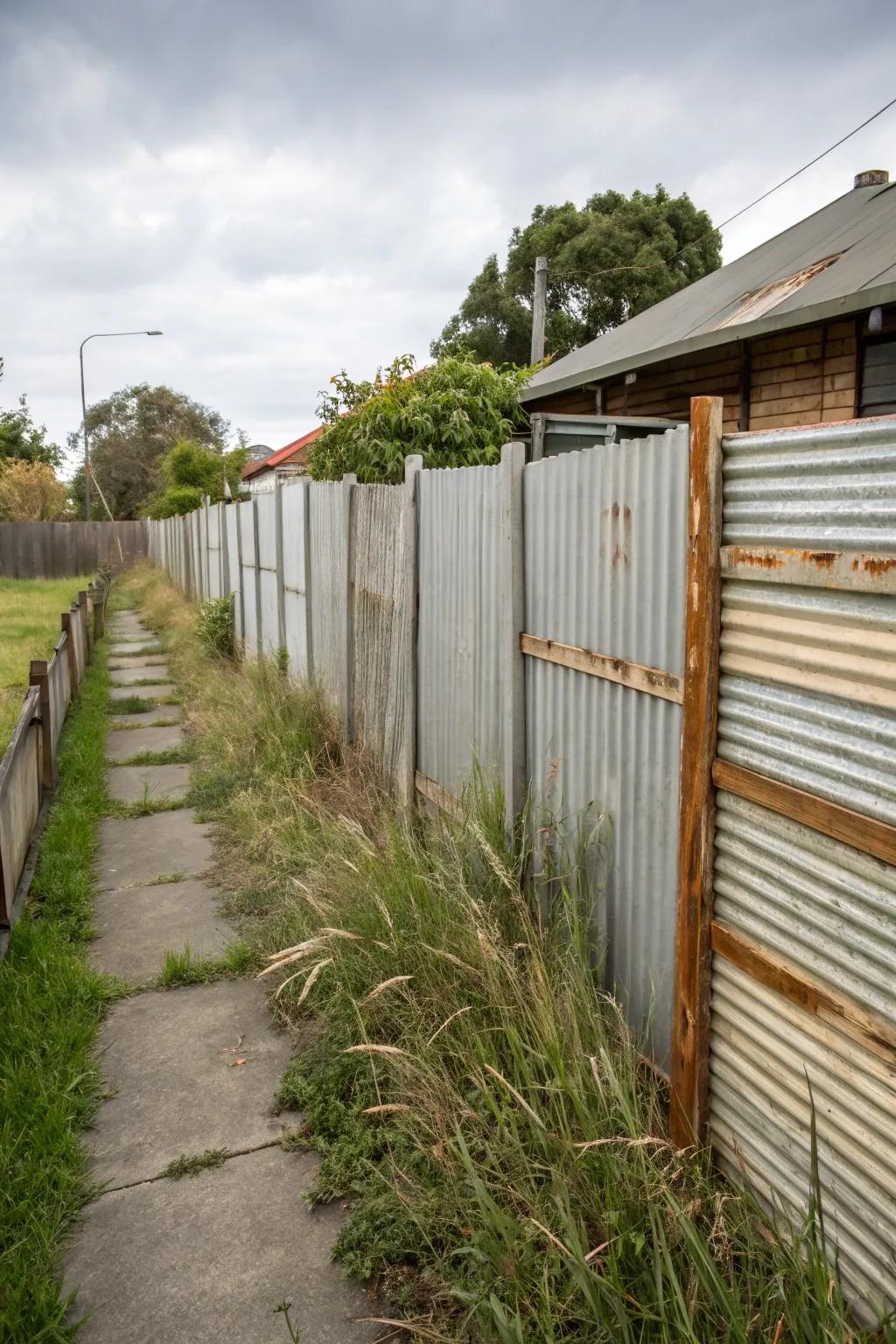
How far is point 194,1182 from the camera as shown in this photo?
2.66 m

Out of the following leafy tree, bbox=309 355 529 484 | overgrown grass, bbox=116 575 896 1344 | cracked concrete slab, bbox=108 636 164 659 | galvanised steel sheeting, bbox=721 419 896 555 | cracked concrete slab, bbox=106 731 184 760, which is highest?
leafy tree, bbox=309 355 529 484

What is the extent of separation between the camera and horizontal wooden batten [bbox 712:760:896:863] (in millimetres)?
1639

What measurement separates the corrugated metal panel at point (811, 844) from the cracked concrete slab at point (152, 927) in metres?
2.70

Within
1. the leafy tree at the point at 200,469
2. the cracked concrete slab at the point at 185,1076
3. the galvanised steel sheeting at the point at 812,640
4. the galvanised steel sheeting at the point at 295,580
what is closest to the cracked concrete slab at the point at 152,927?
the cracked concrete slab at the point at 185,1076

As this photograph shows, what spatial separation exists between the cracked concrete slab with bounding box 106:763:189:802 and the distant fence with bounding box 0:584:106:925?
538 mm

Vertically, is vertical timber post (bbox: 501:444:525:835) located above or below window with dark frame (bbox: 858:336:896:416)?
below

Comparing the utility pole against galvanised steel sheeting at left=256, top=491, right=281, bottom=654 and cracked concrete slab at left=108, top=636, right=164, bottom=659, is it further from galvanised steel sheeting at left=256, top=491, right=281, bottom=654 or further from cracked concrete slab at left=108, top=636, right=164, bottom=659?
galvanised steel sheeting at left=256, top=491, right=281, bottom=654

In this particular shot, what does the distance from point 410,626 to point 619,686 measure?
2197mm

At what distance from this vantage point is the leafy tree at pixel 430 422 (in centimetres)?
678

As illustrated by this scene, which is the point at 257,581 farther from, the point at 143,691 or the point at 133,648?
the point at 133,648

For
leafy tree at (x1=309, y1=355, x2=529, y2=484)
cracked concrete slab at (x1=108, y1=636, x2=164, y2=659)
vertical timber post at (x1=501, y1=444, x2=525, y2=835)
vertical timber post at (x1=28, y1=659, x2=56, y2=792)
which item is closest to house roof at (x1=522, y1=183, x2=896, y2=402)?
leafy tree at (x1=309, y1=355, x2=529, y2=484)

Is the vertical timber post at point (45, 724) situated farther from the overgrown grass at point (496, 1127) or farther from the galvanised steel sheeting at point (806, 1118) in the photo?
the galvanised steel sheeting at point (806, 1118)

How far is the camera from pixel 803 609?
1836 millimetres

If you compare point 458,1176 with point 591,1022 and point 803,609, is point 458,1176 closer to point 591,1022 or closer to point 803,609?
point 591,1022
